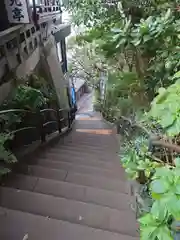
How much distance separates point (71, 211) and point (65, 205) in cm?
10

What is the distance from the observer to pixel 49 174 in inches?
146

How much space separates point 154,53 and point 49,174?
2043mm

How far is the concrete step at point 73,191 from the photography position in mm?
3037

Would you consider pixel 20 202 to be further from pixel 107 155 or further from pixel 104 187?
pixel 107 155

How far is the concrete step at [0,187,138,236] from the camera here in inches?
100

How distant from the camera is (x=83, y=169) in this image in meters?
4.21

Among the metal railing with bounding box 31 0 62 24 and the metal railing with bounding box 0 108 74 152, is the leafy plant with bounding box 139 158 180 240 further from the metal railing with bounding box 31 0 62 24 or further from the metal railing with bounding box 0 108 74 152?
the metal railing with bounding box 31 0 62 24

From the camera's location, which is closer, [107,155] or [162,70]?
[162,70]

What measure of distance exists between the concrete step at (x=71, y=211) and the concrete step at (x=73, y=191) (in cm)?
23

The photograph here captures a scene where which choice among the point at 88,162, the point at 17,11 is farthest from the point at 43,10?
the point at 88,162

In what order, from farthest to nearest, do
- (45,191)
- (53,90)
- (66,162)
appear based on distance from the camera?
(53,90) → (66,162) → (45,191)

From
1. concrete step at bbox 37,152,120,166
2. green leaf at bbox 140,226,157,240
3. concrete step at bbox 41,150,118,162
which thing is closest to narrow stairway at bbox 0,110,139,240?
concrete step at bbox 37,152,120,166

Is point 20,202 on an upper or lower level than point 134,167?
lower

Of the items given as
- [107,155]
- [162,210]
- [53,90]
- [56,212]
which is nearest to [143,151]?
[56,212]
